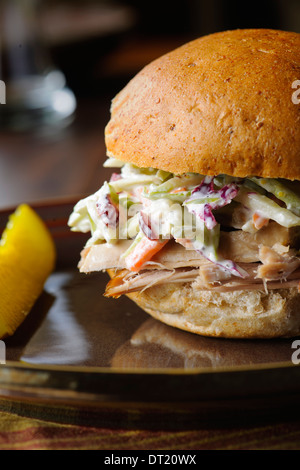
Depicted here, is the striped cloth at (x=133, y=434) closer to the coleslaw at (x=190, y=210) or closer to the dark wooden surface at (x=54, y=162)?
the coleslaw at (x=190, y=210)

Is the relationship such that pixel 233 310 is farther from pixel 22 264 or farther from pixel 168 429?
pixel 22 264

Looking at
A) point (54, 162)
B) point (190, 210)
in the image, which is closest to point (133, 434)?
point (190, 210)

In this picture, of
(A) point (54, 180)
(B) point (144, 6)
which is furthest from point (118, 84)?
(B) point (144, 6)

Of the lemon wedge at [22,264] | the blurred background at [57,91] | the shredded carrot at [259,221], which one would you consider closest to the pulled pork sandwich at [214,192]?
the shredded carrot at [259,221]

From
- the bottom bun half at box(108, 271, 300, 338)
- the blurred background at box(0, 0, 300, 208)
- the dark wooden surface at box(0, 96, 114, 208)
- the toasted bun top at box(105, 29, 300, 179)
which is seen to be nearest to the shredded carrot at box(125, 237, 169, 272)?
the bottom bun half at box(108, 271, 300, 338)

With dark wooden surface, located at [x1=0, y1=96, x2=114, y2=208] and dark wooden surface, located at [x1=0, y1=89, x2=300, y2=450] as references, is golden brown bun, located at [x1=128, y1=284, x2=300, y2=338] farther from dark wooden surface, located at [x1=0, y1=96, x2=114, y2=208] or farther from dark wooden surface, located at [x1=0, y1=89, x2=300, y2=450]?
dark wooden surface, located at [x1=0, y1=96, x2=114, y2=208]
